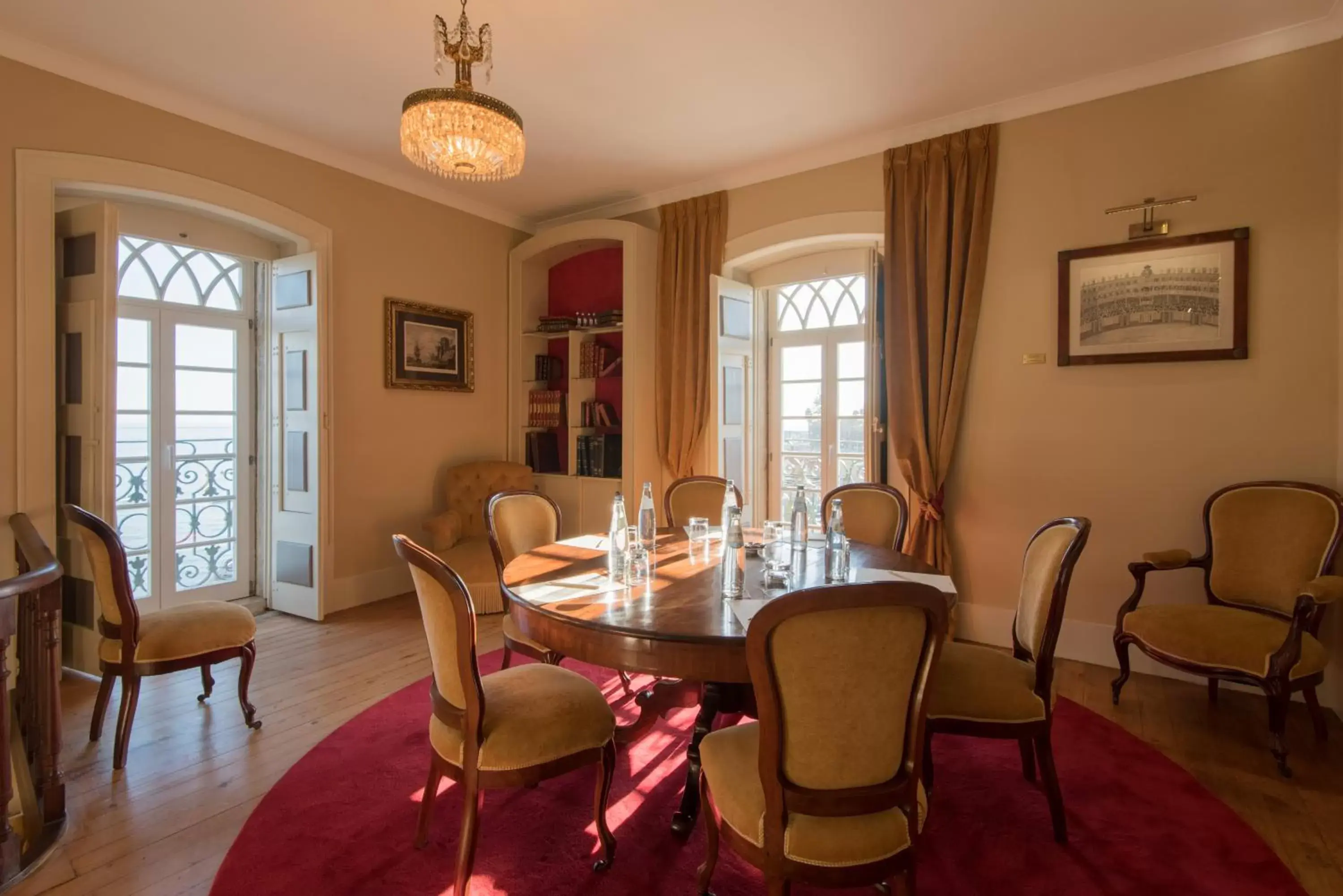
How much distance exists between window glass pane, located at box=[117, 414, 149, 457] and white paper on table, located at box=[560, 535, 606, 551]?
3.00m

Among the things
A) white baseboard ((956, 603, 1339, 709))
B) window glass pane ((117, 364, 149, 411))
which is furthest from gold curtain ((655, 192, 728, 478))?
window glass pane ((117, 364, 149, 411))

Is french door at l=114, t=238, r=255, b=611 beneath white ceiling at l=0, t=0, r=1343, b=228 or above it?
beneath

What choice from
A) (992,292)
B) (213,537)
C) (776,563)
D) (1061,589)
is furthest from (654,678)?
(213,537)

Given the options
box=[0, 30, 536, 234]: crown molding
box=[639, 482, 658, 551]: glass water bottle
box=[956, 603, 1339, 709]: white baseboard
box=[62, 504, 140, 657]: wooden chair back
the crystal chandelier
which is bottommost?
box=[956, 603, 1339, 709]: white baseboard

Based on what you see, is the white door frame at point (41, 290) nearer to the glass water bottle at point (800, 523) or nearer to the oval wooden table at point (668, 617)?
the oval wooden table at point (668, 617)

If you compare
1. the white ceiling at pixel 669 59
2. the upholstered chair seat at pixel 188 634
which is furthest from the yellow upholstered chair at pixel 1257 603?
the upholstered chair seat at pixel 188 634

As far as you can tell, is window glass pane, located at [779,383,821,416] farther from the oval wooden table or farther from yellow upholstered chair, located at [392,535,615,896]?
yellow upholstered chair, located at [392,535,615,896]

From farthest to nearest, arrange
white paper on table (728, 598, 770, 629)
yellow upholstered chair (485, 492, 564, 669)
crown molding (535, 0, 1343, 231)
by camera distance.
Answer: crown molding (535, 0, 1343, 231) → yellow upholstered chair (485, 492, 564, 669) → white paper on table (728, 598, 770, 629)

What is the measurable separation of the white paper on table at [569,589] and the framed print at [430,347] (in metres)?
3.20

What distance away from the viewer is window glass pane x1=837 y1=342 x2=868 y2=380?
4.70 meters

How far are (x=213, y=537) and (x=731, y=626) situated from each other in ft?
13.8

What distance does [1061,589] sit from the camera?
2.00 m

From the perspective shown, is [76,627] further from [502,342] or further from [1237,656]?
[1237,656]

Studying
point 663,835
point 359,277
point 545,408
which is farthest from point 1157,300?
point 359,277
